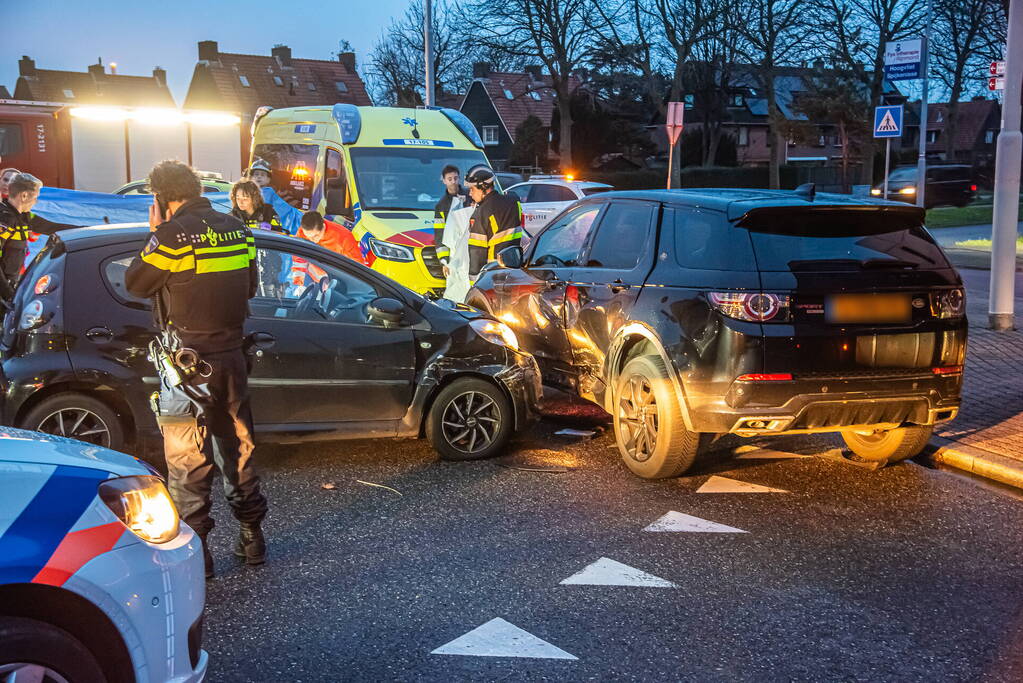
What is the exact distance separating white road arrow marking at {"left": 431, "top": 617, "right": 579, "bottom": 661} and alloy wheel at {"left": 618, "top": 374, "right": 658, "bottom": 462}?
232cm

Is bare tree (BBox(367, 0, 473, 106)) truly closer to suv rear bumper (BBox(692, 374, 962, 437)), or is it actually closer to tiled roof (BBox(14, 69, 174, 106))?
tiled roof (BBox(14, 69, 174, 106))

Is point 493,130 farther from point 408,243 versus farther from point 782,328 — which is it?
point 782,328

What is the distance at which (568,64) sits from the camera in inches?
1705

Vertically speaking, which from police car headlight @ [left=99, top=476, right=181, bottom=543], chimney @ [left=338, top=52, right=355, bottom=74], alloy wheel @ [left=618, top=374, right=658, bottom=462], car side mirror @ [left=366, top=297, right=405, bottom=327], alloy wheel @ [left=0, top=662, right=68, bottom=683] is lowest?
alloy wheel @ [left=618, top=374, right=658, bottom=462]

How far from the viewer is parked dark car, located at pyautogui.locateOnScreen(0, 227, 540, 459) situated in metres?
6.11

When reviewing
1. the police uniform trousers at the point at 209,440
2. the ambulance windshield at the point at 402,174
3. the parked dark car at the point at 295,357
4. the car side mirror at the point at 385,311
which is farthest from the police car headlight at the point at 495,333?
the ambulance windshield at the point at 402,174

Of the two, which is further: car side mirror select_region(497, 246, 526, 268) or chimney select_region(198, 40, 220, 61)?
chimney select_region(198, 40, 220, 61)

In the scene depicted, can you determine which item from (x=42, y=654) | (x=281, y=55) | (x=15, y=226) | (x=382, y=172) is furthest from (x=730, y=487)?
(x=281, y=55)

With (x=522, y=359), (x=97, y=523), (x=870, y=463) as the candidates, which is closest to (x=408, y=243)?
(x=522, y=359)

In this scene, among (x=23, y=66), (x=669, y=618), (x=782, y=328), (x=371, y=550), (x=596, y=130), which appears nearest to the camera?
(x=669, y=618)

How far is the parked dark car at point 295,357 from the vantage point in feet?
20.0

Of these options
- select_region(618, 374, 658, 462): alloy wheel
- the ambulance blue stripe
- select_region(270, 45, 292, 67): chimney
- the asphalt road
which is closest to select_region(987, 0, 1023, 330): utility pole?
the asphalt road

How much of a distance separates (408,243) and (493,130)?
5823 cm

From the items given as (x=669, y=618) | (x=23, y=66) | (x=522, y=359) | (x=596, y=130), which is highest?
(x=23, y=66)
